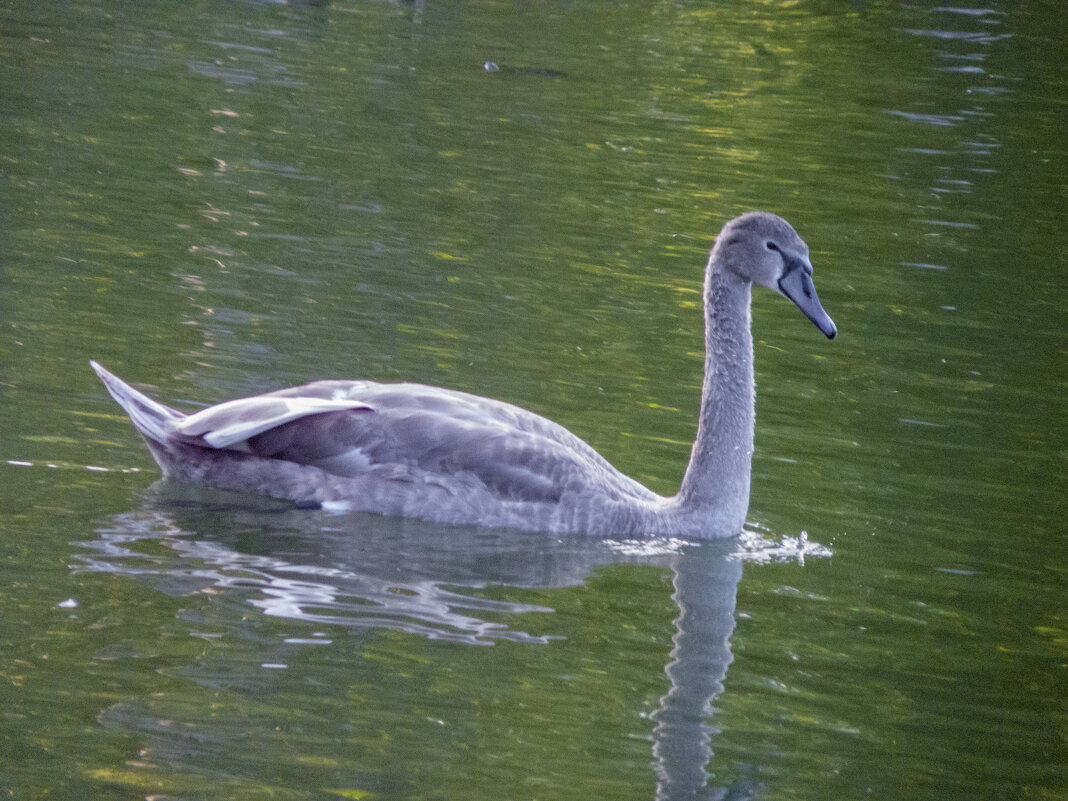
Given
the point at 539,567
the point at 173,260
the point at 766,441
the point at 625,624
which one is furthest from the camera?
the point at 173,260

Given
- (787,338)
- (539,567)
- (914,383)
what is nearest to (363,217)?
(787,338)

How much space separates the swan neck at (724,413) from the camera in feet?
26.8

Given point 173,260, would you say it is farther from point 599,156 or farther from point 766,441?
point 599,156

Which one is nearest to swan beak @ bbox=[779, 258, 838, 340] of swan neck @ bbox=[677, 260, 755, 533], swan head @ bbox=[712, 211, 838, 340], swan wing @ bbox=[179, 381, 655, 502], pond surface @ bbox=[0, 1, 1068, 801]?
swan head @ bbox=[712, 211, 838, 340]

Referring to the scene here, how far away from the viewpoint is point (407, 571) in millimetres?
7242

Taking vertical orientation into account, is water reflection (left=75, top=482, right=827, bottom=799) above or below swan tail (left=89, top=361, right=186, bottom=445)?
below

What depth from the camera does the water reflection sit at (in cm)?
640

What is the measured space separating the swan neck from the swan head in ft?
0.60

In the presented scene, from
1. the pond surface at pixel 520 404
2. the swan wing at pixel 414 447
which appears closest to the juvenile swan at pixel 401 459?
the swan wing at pixel 414 447

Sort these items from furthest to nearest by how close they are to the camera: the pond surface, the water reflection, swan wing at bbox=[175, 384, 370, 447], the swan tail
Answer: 1. the swan tail
2. swan wing at bbox=[175, 384, 370, 447]
3. the water reflection
4. the pond surface

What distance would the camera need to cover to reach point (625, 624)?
702cm

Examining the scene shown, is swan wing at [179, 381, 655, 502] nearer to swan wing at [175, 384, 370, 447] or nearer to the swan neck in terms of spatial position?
swan wing at [175, 384, 370, 447]

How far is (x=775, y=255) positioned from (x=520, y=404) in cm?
226

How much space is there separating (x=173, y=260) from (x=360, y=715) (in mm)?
6969
